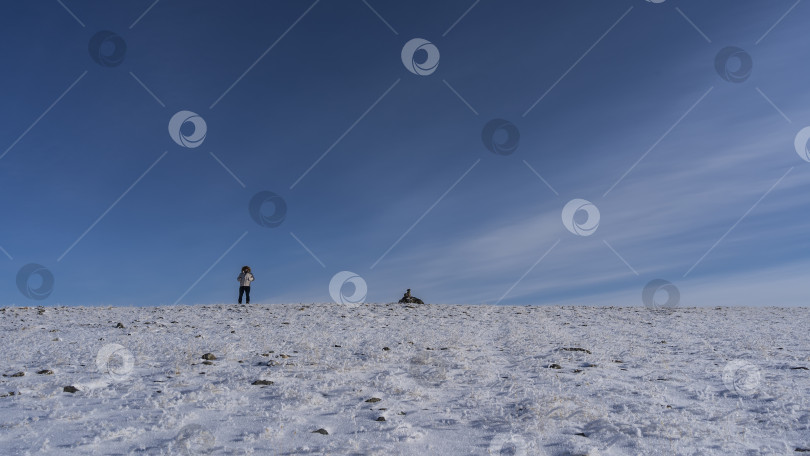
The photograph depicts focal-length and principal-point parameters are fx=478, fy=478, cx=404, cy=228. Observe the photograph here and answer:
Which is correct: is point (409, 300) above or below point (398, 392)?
above

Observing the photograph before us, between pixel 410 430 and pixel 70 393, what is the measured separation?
7.58 metres

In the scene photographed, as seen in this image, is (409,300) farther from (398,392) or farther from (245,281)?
(398,392)

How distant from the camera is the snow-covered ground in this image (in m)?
7.85

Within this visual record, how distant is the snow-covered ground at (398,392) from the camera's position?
7848 mm

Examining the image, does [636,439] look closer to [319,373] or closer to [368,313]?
[319,373]

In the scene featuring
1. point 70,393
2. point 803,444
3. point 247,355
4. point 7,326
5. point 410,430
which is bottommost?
point 803,444

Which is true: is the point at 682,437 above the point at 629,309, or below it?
below

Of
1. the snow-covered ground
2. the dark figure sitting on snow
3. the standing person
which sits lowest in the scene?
the snow-covered ground

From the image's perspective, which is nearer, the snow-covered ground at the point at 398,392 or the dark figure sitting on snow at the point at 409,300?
the snow-covered ground at the point at 398,392

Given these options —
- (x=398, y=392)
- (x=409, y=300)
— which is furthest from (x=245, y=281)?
(x=398, y=392)

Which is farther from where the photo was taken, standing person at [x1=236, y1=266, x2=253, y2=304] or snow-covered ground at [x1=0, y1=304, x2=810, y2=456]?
standing person at [x1=236, y1=266, x2=253, y2=304]

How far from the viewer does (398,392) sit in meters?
10.4

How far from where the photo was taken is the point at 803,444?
25.6 ft

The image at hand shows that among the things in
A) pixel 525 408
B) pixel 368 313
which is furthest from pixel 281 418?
pixel 368 313
